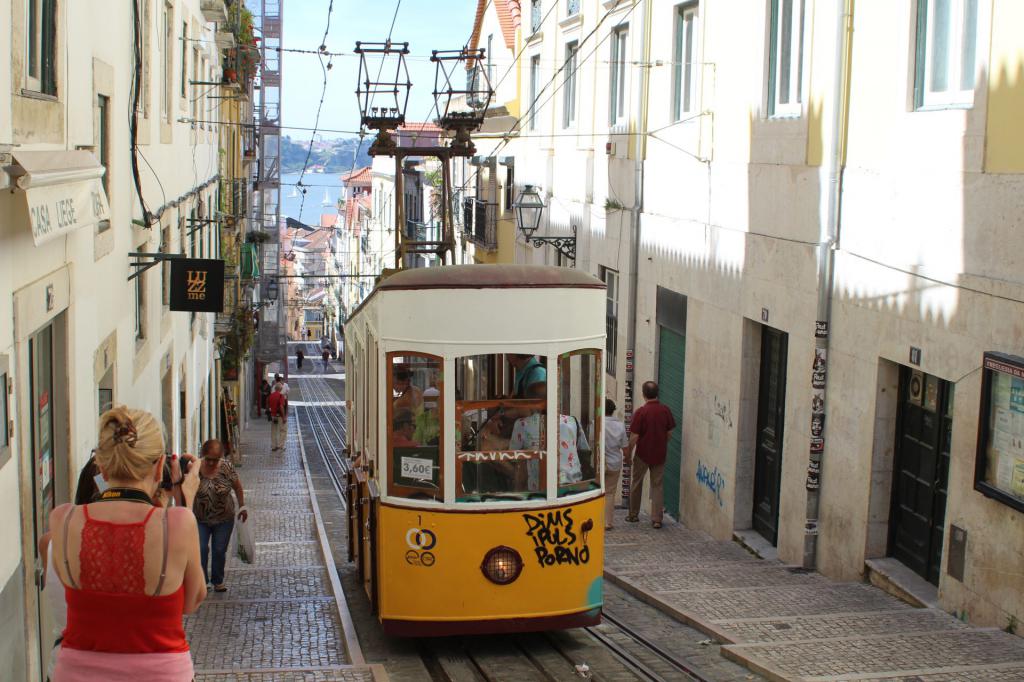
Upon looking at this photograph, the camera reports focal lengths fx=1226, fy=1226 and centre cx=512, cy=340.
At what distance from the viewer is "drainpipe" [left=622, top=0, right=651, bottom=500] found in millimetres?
16750

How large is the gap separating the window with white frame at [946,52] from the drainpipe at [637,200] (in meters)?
7.33

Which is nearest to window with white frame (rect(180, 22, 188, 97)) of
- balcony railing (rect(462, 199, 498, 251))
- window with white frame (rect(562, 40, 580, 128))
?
window with white frame (rect(562, 40, 580, 128))

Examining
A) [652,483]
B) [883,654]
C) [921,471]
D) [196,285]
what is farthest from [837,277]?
[196,285]

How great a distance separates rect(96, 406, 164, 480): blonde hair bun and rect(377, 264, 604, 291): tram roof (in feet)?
14.6

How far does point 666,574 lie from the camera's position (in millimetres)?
10703

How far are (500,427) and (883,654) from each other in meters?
2.80

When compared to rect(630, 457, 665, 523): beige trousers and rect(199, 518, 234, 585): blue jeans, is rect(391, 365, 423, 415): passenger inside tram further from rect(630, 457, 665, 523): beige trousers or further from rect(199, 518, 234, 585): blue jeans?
rect(630, 457, 665, 523): beige trousers

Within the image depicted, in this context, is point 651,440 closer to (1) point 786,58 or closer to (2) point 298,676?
(1) point 786,58

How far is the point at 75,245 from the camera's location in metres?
8.90

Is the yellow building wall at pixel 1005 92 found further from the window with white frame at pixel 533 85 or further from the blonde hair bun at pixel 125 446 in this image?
the window with white frame at pixel 533 85

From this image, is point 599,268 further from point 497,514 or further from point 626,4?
point 497,514

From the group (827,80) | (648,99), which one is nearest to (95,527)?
(827,80)

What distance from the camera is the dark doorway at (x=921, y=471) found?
364 inches

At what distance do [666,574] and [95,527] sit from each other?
7.55m
